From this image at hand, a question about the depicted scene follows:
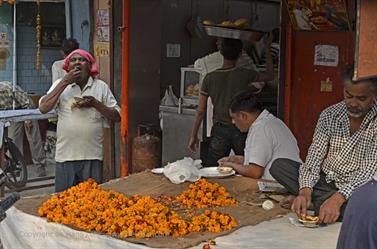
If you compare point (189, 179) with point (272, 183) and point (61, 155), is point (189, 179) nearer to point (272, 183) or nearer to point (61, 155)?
point (272, 183)

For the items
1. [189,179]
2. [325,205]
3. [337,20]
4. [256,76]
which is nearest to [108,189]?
[189,179]

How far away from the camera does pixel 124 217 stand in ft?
13.5

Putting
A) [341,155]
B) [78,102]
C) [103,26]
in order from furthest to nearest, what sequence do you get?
[103,26], [78,102], [341,155]

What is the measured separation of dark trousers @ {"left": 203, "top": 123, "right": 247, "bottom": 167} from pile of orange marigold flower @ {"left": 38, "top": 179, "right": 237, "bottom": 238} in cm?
222

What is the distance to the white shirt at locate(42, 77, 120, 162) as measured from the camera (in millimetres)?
6066

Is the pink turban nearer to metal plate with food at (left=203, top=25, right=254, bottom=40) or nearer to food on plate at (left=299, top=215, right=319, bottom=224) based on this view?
metal plate with food at (left=203, top=25, right=254, bottom=40)

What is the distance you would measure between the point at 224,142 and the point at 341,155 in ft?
8.25

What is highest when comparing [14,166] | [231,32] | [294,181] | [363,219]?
[231,32]

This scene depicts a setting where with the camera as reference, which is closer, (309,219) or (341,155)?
(309,219)

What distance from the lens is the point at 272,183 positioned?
5.13 m

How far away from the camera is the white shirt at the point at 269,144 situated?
5.15 meters

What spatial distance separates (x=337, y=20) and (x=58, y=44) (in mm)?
5662

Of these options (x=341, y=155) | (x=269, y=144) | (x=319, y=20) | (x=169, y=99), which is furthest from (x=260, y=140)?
(x=169, y=99)

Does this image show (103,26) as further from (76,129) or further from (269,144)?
(269,144)
